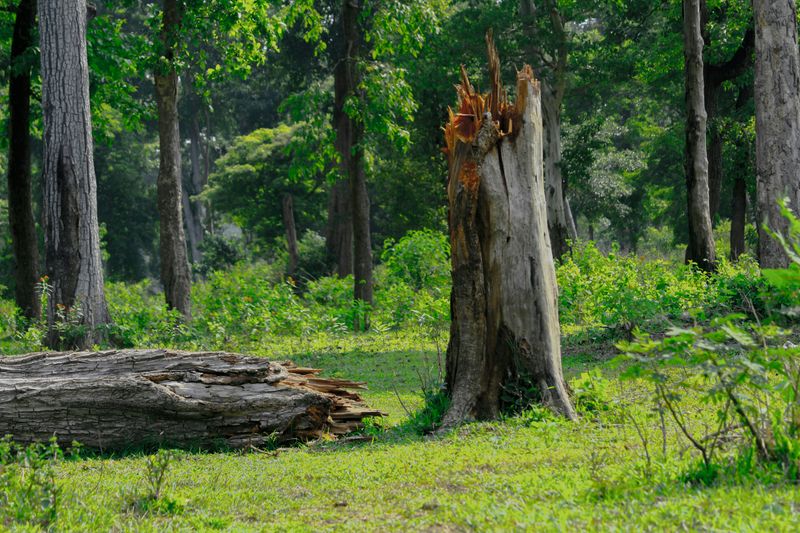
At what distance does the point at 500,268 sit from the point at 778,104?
8283mm

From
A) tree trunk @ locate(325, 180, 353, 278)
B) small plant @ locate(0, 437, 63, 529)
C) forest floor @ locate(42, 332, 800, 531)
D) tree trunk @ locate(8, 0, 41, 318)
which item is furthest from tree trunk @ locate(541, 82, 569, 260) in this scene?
small plant @ locate(0, 437, 63, 529)

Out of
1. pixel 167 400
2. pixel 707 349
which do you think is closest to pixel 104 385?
pixel 167 400

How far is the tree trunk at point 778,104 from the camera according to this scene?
13516 millimetres

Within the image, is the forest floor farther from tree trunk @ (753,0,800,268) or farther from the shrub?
the shrub

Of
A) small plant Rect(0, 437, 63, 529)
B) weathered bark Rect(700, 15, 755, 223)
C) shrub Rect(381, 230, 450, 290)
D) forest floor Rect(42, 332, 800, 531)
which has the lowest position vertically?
forest floor Rect(42, 332, 800, 531)

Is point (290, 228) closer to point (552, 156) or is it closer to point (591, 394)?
point (552, 156)

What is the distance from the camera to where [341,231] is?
3045 centimetres

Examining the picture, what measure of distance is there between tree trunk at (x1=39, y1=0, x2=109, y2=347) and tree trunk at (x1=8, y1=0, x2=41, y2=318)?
4906 millimetres

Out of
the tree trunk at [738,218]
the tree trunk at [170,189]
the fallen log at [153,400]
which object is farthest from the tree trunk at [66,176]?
the tree trunk at [738,218]

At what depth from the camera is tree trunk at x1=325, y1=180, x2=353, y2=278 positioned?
89.8 feet

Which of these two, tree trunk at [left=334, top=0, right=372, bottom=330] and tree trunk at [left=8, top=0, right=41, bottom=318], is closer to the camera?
tree trunk at [left=8, top=0, right=41, bottom=318]

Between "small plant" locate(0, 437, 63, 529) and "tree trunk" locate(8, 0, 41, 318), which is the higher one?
"tree trunk" locate(8, 0, 41, 318)

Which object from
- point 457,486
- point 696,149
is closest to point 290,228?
point 696,149

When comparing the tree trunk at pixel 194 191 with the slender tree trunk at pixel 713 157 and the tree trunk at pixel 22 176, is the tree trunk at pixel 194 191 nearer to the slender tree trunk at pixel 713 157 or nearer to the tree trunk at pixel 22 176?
the tree trunk at pixel 22 176
